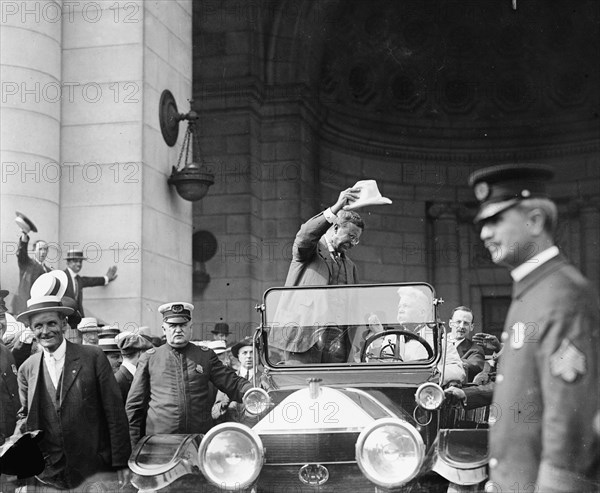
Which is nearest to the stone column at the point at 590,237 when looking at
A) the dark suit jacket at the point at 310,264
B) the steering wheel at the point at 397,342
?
the dark suit jacket at the point at 310,264

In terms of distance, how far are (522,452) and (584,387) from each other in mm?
264

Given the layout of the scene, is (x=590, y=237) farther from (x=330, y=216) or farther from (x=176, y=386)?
(x=176, y=386)

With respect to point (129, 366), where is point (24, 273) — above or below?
above

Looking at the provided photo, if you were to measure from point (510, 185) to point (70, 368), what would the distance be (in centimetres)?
367

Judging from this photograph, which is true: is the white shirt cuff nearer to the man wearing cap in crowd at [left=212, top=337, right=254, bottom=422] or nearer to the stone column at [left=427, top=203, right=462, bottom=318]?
the man wearing cap in crowd at [left=212, top=337, right=254, bottom=422]

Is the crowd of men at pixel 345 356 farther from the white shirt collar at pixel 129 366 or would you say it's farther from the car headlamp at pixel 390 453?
the car headlamp at pixel 390 453

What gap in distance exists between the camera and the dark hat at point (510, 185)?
2.95m

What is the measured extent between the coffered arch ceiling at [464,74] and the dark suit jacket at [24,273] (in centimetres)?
941

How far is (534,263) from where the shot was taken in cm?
285

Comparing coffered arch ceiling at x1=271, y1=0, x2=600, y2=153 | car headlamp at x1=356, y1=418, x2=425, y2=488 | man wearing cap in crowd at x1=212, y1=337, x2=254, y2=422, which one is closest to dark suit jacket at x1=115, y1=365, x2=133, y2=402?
man wearing cap in crowd at x1=212, y1=337, x2=254, y2=422

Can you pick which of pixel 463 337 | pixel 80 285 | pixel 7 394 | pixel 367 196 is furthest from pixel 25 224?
pixel 367 196

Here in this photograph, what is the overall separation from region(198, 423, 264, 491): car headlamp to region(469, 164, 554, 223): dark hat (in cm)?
262

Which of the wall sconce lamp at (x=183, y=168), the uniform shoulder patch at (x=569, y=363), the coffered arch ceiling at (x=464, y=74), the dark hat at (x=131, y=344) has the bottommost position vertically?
the dark hat at (x=131, y=344)

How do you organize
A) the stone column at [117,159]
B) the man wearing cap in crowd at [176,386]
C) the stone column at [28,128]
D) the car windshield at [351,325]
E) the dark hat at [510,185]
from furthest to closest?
the stone column at [117,159]
the stone column at [28,128]
the man wearing cap in crowd at [176,386]
the car windshield at [351,325]
the dark hat at [510,185]
